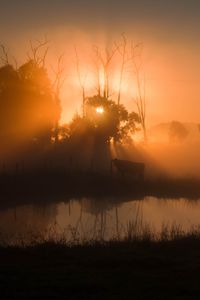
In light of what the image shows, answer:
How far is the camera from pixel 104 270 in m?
11.4

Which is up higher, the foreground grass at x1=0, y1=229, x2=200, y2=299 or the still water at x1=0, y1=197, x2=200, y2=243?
the still water at x1=0, y1=197, x2=200, y2=243

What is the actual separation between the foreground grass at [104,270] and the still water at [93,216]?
3926 mm

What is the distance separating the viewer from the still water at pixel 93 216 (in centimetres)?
2000

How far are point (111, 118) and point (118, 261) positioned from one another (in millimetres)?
47315

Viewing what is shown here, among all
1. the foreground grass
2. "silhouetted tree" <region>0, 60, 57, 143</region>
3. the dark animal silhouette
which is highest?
"silhouetted tree" <region>0, 60, 57, 143</region>

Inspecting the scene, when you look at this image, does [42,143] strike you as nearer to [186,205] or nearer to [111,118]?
[111,118]

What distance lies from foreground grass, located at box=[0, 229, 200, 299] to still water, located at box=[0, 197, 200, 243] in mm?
3926

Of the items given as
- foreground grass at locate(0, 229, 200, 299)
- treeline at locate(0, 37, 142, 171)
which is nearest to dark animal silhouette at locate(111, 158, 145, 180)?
treeline at locate(0, 37, 142, 171)

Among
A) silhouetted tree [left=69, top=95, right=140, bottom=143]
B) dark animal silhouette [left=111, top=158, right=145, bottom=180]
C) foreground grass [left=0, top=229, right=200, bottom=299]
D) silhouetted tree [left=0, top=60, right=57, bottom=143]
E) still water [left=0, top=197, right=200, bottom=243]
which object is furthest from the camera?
silhouetted tree [left=69, top=95, right=140, bottom=143]

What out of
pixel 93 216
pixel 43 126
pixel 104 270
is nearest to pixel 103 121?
pixel 43 126

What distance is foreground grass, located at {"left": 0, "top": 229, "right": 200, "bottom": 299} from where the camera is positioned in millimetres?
9562

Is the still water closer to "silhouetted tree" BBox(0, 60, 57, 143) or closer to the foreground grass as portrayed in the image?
the foreground grass

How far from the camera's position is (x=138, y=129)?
66500 mm

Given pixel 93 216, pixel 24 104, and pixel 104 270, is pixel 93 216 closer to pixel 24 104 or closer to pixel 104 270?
pixel 104 270
